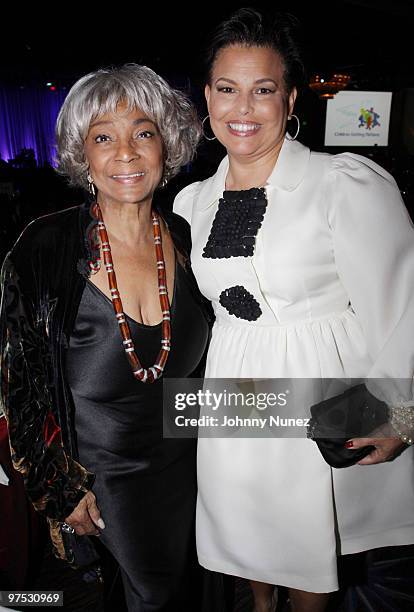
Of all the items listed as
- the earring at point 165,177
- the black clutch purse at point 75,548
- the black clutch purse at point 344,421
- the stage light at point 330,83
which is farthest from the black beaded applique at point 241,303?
the stage light at point 330,83

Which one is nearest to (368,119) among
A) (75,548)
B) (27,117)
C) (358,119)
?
(358,119)

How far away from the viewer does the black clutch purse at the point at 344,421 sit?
1.40m

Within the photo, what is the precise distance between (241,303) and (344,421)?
432 millimetres

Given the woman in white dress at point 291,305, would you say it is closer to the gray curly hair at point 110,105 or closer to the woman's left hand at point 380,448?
the woman's left hand at point 380,448

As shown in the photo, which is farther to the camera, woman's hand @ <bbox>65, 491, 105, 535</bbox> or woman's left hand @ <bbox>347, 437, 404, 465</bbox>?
woman's hand @ <bbox>65, 491, 105, 535</bbox>

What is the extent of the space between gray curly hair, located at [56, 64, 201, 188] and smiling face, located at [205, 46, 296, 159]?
0.20 meters

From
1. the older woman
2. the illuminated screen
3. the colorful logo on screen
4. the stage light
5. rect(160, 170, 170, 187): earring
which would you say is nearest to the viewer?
the older woman

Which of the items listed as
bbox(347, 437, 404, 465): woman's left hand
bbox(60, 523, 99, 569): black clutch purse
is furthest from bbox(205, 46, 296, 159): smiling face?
bbox(60, 523, 99, 569): black clutch purse

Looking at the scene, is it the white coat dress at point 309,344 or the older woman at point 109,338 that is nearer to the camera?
the white coat dress at point 309,344

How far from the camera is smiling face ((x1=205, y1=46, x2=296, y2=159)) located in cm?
141

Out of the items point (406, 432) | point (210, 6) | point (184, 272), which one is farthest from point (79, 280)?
point (210, 6)

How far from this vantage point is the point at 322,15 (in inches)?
253

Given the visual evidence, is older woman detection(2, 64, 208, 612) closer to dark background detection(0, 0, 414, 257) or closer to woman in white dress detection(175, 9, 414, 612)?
woman in white dress detection(175, 9, 414, 612)

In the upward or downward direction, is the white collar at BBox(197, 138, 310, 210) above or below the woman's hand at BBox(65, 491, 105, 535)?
above
